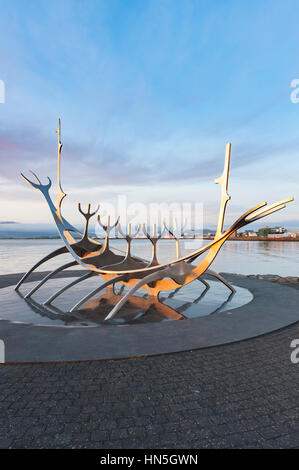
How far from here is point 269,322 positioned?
23.3 ft

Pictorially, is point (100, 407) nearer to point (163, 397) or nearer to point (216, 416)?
point (163, 397)

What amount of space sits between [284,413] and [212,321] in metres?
3.66

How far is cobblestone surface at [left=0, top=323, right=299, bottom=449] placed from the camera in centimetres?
301

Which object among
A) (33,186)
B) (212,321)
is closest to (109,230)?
(33,186)

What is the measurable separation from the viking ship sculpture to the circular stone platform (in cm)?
146

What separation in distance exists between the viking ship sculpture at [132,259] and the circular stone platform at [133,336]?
1.46 metres

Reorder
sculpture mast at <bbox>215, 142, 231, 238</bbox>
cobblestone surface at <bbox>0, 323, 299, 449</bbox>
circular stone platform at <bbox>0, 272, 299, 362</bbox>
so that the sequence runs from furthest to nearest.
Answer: sculpture mast at <bbox>215, 142, 231, 238</bbox> < circular stone platform at <bbox>0, 272, 299, 362</bbox> < cobblestone surface at <bbox>0, 323, 299, 449</bbox>

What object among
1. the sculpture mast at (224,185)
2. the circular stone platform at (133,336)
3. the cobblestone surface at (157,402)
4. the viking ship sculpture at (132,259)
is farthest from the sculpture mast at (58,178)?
the cobblestone surface at (157,402)

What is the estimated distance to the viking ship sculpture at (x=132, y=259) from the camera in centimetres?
778

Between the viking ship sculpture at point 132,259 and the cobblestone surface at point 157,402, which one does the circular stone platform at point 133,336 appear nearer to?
the cobblestone surface at point 157,402

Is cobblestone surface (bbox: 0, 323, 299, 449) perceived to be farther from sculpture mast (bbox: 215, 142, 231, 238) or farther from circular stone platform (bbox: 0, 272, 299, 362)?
sculpture mast (bbox: 215, 142, 231, 238)

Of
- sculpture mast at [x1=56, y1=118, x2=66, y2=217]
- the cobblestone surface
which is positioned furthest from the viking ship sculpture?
the cobblestone surface

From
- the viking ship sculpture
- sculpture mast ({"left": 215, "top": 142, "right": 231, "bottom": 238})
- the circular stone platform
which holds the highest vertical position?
sculpture mast ({"left": 215, "top": 142, "right": 231, "bottom": 238})
